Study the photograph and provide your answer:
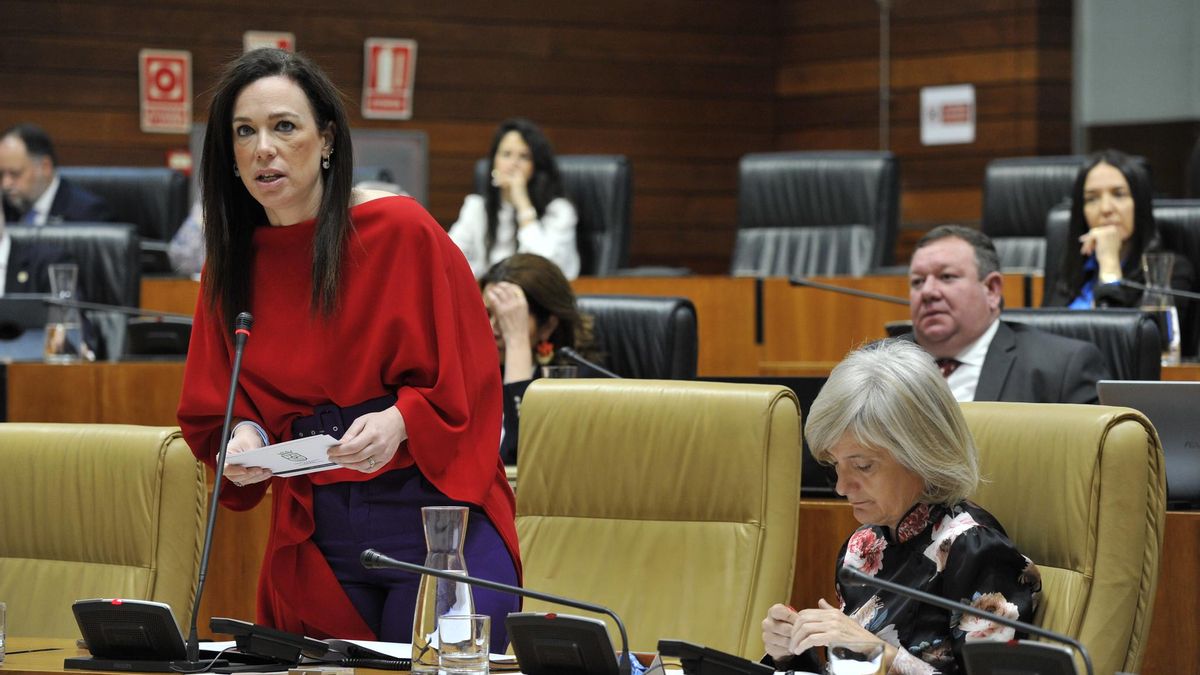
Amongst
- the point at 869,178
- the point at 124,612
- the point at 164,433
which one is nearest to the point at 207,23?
the point at 869,178

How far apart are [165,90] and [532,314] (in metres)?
4.32

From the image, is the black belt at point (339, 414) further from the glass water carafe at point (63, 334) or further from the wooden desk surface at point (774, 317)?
the wooden desk surface at point (774, 317)

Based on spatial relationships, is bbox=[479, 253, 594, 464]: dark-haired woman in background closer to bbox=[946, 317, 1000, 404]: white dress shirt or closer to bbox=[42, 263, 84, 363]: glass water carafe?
bbox=[946, 317, 1000, 404]: white dress shirt

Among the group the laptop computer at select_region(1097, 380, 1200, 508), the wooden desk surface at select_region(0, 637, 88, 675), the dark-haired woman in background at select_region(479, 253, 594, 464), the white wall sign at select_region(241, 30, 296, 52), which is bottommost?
the wooden desk surface at select_region(0, 637, 88, 675)

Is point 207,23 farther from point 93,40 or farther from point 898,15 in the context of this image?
point 898,15

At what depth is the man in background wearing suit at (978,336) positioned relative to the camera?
337 cm

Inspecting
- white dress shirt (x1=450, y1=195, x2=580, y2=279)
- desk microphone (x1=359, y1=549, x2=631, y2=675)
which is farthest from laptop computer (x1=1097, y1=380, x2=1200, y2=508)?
white dress shirt (x1=450, y1=195, x2=580, y2=279)

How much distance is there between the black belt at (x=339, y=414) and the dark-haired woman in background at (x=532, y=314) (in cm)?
149

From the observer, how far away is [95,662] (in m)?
1.93

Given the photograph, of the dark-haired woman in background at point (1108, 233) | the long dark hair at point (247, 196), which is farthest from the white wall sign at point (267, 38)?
the long dark hair at point (247, 196)

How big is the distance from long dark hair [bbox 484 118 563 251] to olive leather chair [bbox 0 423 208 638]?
11.8ft

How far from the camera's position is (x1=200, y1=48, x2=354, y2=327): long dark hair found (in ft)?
6.91

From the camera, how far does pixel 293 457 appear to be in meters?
1.99

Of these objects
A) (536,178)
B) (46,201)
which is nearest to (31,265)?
(46,201)
